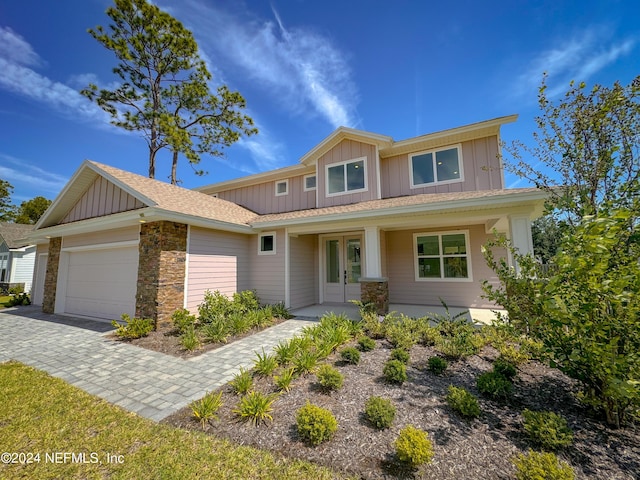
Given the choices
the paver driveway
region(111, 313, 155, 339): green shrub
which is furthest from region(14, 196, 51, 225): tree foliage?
region(111, 313, 155, 339): green shrub

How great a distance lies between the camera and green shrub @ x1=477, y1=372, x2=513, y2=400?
348 cm

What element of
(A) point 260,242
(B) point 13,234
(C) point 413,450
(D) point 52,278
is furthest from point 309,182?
(B) point 13,234

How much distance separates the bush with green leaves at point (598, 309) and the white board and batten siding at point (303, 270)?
7302 mm

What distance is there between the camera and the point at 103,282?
8914 millimetres

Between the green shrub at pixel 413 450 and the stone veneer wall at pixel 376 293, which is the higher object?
the stone veneer wall at pixel 376 293

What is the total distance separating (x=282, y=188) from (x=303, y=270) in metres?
4.29

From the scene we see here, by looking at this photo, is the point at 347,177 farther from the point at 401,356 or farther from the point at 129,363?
the point at 129,363

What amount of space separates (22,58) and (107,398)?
14095 mm

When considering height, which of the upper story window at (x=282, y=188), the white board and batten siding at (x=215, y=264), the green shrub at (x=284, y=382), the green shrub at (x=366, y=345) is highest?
the upper story window at (x=282, y=188)

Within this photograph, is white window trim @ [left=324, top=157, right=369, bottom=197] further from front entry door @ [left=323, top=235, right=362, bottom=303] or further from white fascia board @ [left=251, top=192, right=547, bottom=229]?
white fascia board @ [left=251, top=192, right=547, bottom=229]

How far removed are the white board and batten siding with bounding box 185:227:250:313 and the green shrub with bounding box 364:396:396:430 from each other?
20.9 ft

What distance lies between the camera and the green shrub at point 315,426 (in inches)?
107

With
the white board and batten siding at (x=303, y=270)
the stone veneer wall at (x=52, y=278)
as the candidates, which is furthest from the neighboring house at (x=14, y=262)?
the white board and batten siding at (x=303, y=270)

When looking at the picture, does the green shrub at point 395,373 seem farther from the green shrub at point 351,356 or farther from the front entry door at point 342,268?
the front entry door at point 342,268
